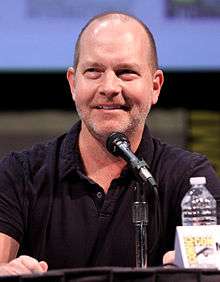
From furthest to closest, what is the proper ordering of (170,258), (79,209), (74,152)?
1. (74,152)
2. (79,209)
3. (170,258)

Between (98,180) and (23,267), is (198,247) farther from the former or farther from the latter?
(98,180)

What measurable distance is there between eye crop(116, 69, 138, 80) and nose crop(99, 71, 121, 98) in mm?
18

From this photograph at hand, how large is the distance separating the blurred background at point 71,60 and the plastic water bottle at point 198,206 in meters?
1.65

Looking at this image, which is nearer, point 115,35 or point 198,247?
point 198,247

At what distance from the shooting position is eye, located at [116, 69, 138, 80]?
2434mm

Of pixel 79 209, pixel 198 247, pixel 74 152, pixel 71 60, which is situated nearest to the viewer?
pixel 198 247

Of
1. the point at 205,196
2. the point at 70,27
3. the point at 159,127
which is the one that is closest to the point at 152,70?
the point at 205,196

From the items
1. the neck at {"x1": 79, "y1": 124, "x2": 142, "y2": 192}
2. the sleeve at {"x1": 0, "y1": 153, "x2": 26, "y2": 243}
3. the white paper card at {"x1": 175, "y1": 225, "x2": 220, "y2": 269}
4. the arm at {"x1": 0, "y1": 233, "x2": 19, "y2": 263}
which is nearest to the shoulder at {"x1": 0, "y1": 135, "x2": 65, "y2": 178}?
the sleeve at {"x1": 0, "y1": 153, "x2": 26, "y2": 243}

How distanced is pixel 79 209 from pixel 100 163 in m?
0.17

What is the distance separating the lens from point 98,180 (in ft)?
8.20

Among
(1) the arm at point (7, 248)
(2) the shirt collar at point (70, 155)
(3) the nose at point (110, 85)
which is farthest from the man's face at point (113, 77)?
(1) the arm at point (7, 248)

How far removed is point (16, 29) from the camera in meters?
4.00

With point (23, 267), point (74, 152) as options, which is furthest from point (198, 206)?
point (23, 267)

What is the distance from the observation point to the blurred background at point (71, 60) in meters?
3.99
